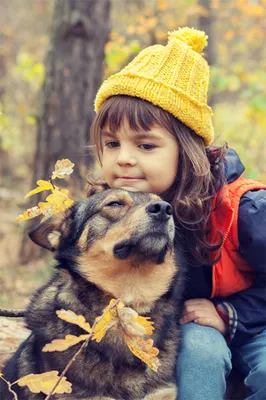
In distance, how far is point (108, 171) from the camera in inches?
131

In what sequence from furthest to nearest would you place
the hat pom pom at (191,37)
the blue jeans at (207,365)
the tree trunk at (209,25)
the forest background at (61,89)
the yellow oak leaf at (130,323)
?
1. the tree trunk at (209,25)
2. the forest background at (61,89)
3. the hat pom pom at (191,37)
4. the blue jeans at (207,365)
5. the yellow oak leaf at (130,323)

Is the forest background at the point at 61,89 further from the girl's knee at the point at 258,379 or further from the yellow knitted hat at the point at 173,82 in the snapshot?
the girl's knee at the point at 258,379

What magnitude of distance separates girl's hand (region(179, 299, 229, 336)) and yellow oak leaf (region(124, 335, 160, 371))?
3.16 feet

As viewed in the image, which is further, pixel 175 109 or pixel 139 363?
pixel 175 109

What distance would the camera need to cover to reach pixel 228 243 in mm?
3232

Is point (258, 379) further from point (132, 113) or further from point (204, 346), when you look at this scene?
point (132, 113)

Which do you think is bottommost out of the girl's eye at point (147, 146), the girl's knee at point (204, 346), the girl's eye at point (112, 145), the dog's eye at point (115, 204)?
the girl's knee at point (204, 346)

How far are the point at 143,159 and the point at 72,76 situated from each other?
3717 mm

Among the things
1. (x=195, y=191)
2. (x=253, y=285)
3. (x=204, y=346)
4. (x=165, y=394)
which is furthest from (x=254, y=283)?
(x=165, y=394)


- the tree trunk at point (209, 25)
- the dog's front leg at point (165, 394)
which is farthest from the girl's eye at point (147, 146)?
the tree trunk at point (209, 25)

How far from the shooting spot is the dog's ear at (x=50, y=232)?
3137 mm

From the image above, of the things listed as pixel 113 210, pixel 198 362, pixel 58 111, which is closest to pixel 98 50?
pixel 58 111

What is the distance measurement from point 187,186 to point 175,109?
19.3 inches

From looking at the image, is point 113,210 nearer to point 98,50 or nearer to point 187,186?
point 187,186
